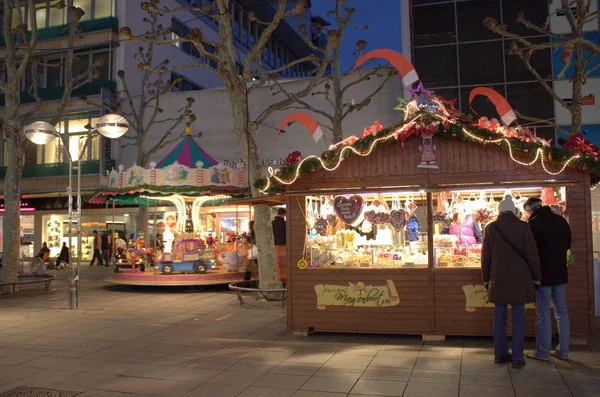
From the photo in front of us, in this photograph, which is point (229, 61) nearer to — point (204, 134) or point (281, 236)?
point (281, 236)

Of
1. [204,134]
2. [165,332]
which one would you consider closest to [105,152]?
[204,134]

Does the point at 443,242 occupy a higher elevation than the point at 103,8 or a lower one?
lower

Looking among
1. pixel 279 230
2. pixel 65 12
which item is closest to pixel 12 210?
pixel 279 230

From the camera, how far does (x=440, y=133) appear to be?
823 cm

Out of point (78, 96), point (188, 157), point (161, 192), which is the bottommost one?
Answer: point (161, 192)

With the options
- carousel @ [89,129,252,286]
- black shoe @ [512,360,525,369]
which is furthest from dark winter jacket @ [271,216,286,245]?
black shoe @ [512,360,525,369]

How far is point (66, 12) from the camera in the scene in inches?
1099

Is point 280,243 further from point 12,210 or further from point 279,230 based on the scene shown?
point 12,210

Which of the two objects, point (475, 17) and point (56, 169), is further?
point (56, 169)

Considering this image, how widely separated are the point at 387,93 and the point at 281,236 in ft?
35.8

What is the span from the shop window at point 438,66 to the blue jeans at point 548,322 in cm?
1715

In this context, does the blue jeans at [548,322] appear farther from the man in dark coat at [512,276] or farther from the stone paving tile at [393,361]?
the stone paving tile at [393,361]

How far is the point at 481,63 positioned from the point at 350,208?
16.2m

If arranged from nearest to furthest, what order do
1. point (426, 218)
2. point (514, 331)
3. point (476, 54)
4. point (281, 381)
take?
point (281, 381)
point (514, 331)
point (426, 218)
point (476, 54)
